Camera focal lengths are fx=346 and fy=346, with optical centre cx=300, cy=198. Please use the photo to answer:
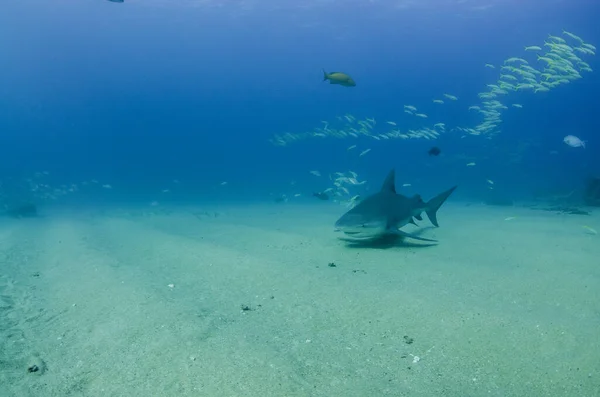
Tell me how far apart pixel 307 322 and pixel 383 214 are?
3.30m

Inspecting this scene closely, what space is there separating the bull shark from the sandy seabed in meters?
0.42

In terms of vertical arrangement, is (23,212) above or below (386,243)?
below

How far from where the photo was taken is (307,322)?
3.37 m

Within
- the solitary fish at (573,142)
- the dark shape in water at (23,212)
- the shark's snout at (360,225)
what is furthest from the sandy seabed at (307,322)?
the dark shape in water at (23,212)

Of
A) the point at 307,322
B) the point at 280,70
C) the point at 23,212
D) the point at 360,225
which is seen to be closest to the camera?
the point at 307,322

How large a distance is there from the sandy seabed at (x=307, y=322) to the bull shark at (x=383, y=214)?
16.5 inches

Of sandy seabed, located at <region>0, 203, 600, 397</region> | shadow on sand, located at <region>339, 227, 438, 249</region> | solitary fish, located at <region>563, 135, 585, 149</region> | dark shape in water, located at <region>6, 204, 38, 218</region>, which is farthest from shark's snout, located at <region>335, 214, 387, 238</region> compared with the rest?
dark shape in water, located at <region>6, 204, 38, 218</region>

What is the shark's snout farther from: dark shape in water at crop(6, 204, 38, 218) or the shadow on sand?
dark shape in water at crop(6, 204, 38, 218)

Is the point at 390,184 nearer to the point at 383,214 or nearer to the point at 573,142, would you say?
the point at 383,214

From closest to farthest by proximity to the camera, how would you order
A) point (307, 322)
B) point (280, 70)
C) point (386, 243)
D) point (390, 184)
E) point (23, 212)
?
point (307, 322)
point (386, 243)
point (390, 184)
point (23, 212)
point (280, 70)

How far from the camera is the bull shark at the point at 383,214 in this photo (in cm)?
598

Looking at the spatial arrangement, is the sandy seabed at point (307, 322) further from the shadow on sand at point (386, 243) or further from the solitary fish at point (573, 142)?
the solitary fish at point (573, 142)

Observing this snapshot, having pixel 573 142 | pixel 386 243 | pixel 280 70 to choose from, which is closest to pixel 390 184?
pixel 386 243

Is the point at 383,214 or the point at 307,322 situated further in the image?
the point at 383,214
